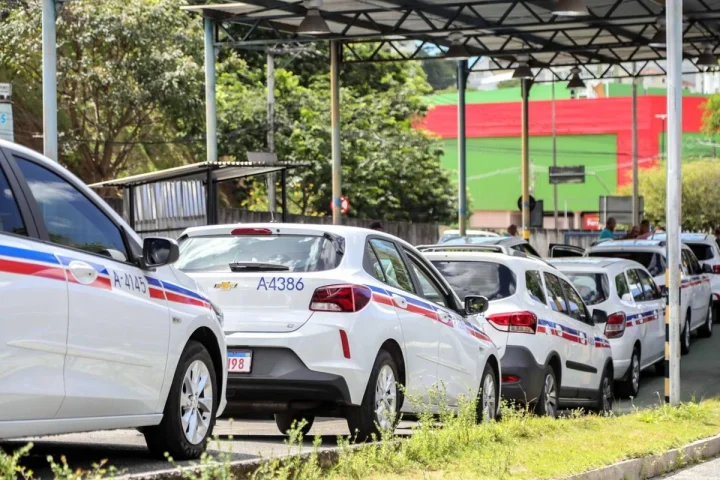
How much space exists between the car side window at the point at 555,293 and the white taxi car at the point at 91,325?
5.96 m

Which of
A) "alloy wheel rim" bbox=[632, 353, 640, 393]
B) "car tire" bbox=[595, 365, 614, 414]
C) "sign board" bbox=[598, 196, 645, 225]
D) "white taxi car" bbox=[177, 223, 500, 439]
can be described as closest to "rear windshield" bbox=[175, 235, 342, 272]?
"white taxi car" bbox=[177, 223, 500, 439]

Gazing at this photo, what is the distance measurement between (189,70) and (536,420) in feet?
79.9

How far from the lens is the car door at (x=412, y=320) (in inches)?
407

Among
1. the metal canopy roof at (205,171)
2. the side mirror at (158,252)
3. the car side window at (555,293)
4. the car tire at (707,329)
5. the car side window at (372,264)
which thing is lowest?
the car tire at (707,329)

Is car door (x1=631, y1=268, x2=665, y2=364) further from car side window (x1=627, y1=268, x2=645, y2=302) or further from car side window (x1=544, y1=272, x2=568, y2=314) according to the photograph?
car side window (x1=544, y1=272, x2=568, y2=314)

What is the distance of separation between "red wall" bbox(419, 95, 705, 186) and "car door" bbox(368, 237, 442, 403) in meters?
83.6

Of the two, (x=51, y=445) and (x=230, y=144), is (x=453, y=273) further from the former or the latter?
(x=230, y=144)

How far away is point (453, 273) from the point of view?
1364 cm

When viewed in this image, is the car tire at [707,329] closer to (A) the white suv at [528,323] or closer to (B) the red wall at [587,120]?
(A) the white suv at [528,323]

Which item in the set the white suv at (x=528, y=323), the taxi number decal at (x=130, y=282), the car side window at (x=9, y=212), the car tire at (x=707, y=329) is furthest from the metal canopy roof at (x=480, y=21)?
the car side window at (x=9, y=212)

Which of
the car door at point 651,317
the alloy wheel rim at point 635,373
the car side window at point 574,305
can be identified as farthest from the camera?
the car door at point 651,317

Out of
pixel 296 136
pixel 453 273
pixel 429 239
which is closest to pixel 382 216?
pixel 429 239

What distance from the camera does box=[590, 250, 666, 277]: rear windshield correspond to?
21984mm

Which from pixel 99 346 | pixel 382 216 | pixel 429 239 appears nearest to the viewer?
pixel 99 346
